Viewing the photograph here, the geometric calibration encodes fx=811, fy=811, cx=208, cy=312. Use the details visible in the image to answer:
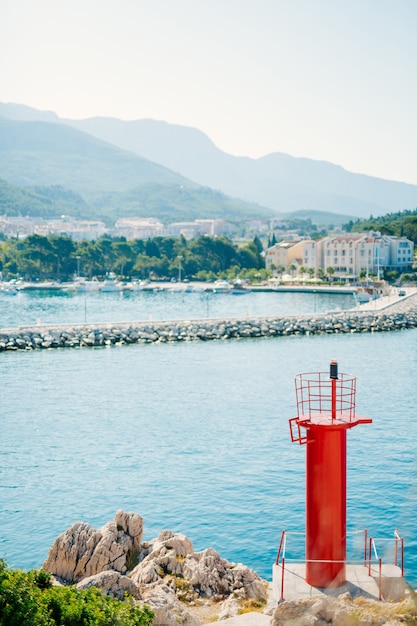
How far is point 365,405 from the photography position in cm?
2303

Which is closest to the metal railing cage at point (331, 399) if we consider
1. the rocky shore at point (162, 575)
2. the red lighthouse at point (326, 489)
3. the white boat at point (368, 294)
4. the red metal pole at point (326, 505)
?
the red lighthouse at point (326, 489)

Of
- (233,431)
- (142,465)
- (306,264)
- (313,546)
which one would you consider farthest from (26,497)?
(306,264)

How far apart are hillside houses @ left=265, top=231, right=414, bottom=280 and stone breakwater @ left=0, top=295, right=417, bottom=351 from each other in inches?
1664

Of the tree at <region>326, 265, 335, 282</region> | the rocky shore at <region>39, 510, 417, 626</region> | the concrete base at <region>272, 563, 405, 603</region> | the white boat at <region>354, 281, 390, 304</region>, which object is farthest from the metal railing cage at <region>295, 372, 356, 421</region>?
the tree at <region>326, 265, 335, 282</region>

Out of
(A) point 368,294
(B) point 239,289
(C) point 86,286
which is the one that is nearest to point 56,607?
(A) point 368,294

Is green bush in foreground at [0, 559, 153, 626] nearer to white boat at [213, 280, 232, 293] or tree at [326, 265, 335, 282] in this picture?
white boat at [213, 280, 232, 293]

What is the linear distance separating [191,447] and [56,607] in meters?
11.8

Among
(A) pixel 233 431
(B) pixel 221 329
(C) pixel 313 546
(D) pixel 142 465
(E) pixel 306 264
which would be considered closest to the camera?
(C) pixel 313 546

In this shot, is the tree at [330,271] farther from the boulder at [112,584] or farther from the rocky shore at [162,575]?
the boulder at [112,584]

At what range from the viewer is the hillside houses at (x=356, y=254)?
94.4 meters

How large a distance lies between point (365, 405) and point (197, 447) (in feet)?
22.0

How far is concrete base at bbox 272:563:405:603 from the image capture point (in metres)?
7.01

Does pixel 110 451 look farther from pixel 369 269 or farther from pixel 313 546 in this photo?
pixel 369 269

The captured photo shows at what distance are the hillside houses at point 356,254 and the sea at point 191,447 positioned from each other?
58850mm
